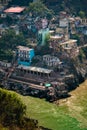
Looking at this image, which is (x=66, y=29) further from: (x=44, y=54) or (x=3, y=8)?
(x=3, y=8)

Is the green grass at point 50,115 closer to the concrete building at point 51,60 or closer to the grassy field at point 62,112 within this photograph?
the grassy field at point 62,112

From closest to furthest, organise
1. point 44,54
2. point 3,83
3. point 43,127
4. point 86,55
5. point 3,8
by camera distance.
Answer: point 43,127, point 3,83, point 44,54, point 86,55, point 3,8

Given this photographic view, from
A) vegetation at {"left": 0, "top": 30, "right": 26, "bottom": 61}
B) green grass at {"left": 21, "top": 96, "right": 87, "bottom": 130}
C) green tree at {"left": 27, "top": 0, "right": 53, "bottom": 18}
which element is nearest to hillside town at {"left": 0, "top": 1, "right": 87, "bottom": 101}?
green tree at {"left": 27, "top": 0, "right": 53, "bottom": 18}

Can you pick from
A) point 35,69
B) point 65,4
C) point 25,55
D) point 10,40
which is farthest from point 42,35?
point 65,4

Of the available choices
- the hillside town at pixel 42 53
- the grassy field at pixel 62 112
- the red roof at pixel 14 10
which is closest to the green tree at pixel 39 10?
the hillside town at pixel 42 53

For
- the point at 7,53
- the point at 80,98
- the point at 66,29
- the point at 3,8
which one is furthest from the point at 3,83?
the point at 3,8

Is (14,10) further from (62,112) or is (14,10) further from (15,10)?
(62,112)
